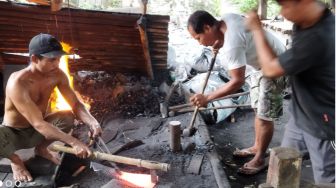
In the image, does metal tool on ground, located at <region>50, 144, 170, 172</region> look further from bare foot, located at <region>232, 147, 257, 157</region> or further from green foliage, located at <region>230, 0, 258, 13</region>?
green foliage, located at <region>230, 0, 258, 13</region>

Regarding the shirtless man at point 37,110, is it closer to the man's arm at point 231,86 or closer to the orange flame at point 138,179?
the orange flame at point 138,179

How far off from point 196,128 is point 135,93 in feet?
7.19

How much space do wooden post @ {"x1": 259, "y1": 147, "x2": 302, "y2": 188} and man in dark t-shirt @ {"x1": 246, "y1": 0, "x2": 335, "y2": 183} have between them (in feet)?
2.65

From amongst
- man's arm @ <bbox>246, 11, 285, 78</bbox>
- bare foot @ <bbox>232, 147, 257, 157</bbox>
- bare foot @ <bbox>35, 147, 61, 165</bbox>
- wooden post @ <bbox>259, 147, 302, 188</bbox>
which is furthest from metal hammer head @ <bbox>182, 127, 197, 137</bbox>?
wooden post @ <bbox>259, 147, 302, 188</bbox>

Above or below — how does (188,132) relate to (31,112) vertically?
below

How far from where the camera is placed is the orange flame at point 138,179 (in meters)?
4.27

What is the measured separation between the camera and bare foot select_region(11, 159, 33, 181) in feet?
14.1

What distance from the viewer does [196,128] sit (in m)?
5.96

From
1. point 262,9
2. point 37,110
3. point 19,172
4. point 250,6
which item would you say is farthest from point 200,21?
point 250,6

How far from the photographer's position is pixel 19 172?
4309 mm

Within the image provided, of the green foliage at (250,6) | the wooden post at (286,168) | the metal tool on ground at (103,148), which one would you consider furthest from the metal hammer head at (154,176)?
the green foliage at (250,6)

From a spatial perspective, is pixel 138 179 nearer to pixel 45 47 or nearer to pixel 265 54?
pixel 45 47

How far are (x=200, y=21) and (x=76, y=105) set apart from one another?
2.12 metres

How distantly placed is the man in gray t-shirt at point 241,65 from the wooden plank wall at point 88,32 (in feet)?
8.52
